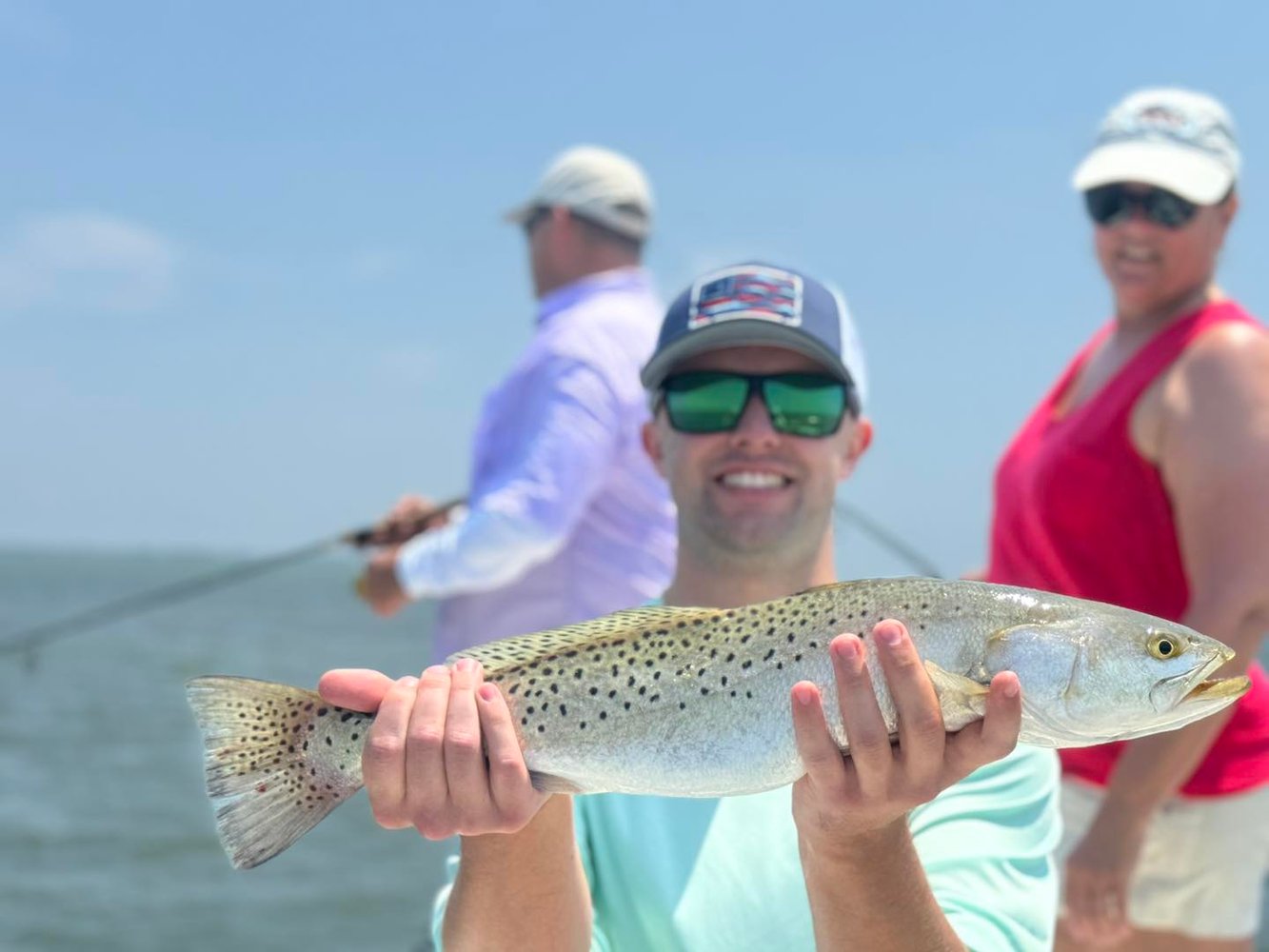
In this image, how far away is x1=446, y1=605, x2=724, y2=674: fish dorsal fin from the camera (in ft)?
8.46

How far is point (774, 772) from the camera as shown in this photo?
237 centimetres

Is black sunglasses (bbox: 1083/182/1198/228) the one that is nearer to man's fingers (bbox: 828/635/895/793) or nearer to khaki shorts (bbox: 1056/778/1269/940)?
khaki shorts (bbox: 1056/778/1269/940)

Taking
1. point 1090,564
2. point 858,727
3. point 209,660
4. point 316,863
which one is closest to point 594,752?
point 858,727

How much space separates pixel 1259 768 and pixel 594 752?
8.07 ft

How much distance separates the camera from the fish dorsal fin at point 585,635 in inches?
102

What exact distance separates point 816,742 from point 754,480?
1.02m

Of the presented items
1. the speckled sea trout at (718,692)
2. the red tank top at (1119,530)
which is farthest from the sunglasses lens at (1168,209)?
the speckled sea trout at (718,692)

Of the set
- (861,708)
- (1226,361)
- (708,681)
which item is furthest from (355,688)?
(1226,361)

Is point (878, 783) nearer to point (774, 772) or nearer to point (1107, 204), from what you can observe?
point (774, 772)

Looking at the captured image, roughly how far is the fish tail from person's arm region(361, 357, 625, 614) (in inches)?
85.0

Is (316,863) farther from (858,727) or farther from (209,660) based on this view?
(209,660)

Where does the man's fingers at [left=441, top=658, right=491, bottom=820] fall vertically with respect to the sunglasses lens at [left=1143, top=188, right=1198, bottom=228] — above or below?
below

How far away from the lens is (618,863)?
2.94m

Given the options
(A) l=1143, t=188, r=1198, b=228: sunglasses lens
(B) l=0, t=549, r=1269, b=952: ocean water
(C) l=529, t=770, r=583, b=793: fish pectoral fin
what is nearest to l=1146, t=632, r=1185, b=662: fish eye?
(C) l=529, t=770, r=583, b=793: fish pectoral fin
